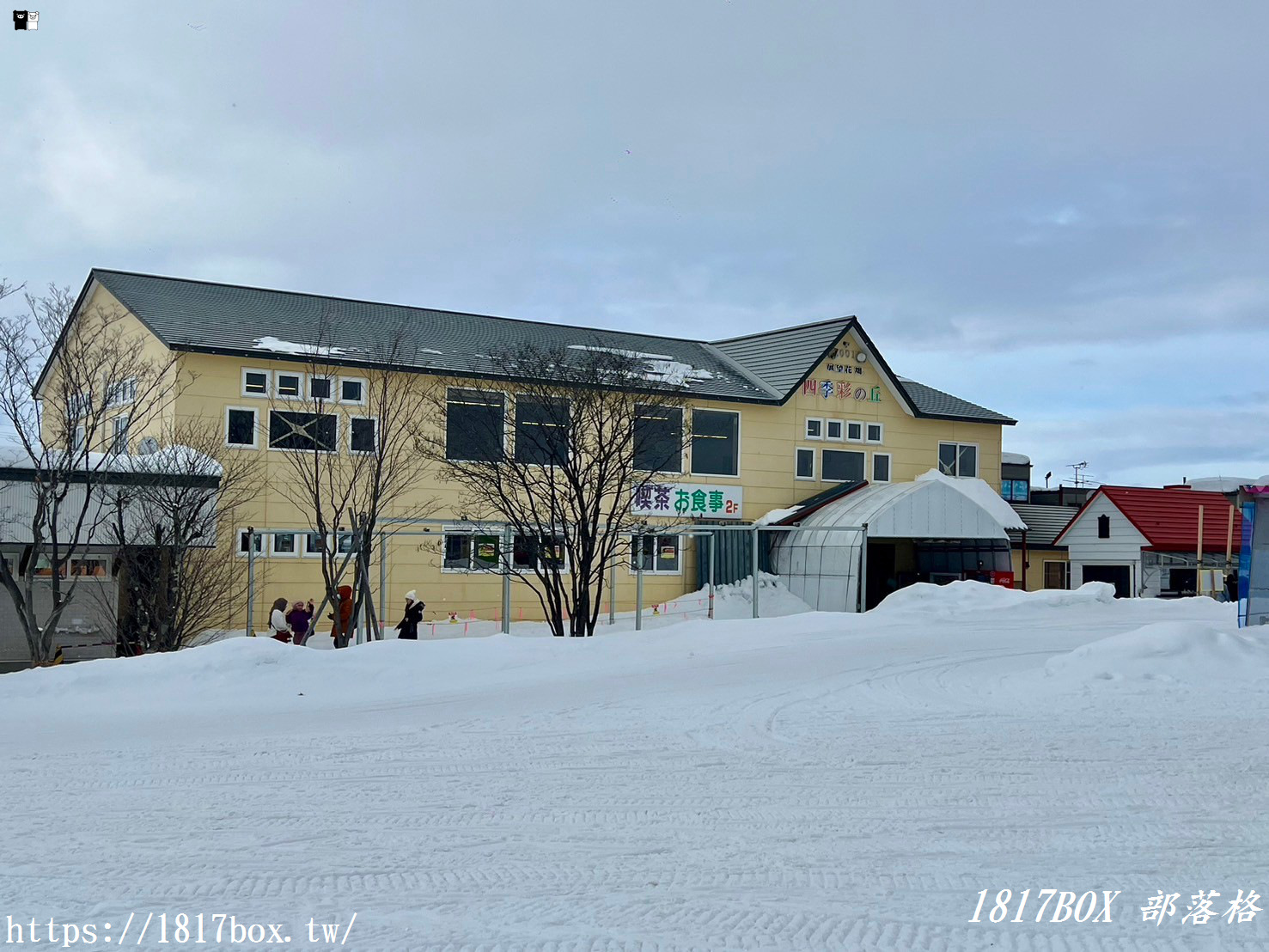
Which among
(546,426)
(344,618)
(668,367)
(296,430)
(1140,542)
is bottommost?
(344,618)

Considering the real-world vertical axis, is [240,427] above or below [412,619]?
above

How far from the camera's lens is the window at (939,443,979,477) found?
115 ft

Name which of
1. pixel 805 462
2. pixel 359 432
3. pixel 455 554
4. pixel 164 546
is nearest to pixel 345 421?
pixel 359 432

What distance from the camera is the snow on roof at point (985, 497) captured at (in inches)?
1257

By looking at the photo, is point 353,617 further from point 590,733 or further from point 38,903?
point 38,903

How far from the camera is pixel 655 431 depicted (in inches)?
902

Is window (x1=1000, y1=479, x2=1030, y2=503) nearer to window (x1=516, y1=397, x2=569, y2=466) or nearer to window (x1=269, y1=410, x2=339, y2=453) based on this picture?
window (x1=516, y1=397, x2=569, y2=466)

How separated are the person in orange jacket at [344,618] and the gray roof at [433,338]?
17.6 feet

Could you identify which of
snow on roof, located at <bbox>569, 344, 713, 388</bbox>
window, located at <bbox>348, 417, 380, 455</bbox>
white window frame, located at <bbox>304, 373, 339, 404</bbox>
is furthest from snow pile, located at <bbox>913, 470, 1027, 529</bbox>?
white window frame, located at <bbox>304, 373, 339, 404</bbox>

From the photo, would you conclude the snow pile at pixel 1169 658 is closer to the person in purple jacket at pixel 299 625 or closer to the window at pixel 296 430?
the person in purple jacket at pixel 299 625

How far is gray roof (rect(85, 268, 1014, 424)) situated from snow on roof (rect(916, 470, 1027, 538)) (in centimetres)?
212

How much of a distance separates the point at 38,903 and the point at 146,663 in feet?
27.4

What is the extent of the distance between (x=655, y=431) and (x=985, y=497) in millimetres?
13658

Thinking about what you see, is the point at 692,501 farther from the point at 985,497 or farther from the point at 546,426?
the point at 546,426
